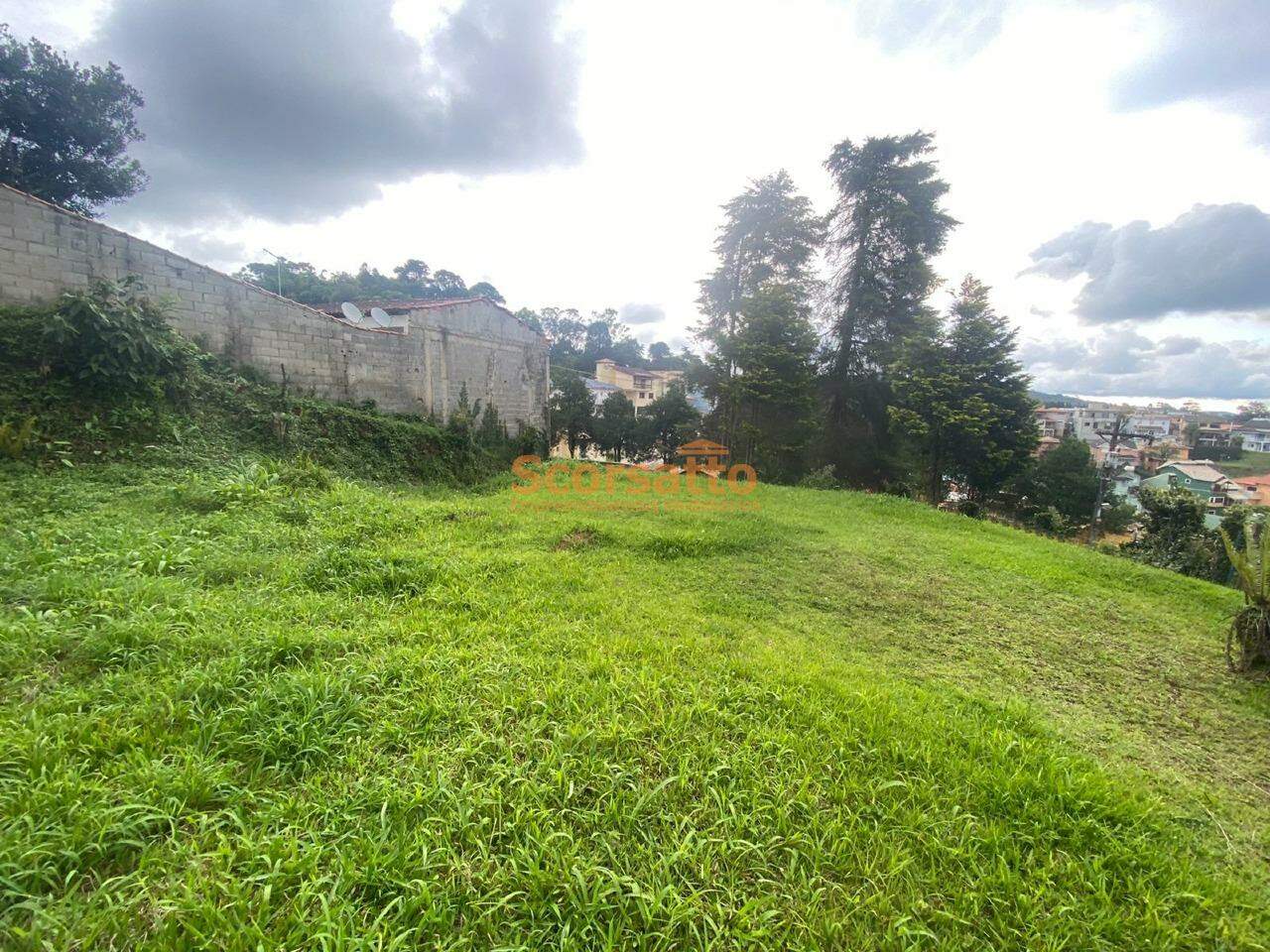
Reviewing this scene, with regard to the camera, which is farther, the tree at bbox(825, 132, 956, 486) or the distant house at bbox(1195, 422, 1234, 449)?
the distant house at bbox(1195, 422, 1234, 449)

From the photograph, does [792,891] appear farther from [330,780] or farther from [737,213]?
[737,213]

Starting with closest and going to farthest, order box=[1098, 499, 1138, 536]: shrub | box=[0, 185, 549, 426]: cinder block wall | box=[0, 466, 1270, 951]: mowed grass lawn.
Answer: box=[0, 466, 1270, 951]: mowed grass lawn, box=[0, 185, 549, 426]: cinder block wall, box=[1098, 499, 1138, 536]: shrub

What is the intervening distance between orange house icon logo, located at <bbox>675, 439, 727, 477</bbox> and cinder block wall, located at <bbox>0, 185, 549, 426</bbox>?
4.84 meters

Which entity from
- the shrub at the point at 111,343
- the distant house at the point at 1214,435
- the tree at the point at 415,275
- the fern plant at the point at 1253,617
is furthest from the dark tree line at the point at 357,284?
the distant house at the point at 1214,435

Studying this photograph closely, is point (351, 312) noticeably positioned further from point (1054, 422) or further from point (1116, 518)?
point (1054, 422)

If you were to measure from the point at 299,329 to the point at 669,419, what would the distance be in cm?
1193

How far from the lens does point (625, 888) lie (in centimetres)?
129

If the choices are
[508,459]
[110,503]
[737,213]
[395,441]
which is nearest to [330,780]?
[110,503]

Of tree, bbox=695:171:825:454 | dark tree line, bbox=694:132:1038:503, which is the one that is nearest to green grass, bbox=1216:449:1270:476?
dark tree line, bbox=694:132:1038:503

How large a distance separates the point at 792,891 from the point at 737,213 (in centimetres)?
1655

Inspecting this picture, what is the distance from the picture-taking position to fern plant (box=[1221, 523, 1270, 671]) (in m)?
2.98

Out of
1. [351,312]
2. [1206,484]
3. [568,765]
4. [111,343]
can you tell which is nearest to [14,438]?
[111,343]

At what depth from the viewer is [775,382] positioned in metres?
11.6

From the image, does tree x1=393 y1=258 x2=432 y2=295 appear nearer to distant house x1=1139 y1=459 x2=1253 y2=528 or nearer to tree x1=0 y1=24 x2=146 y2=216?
tree x1=0 y1=24 x2=146 y2=216
